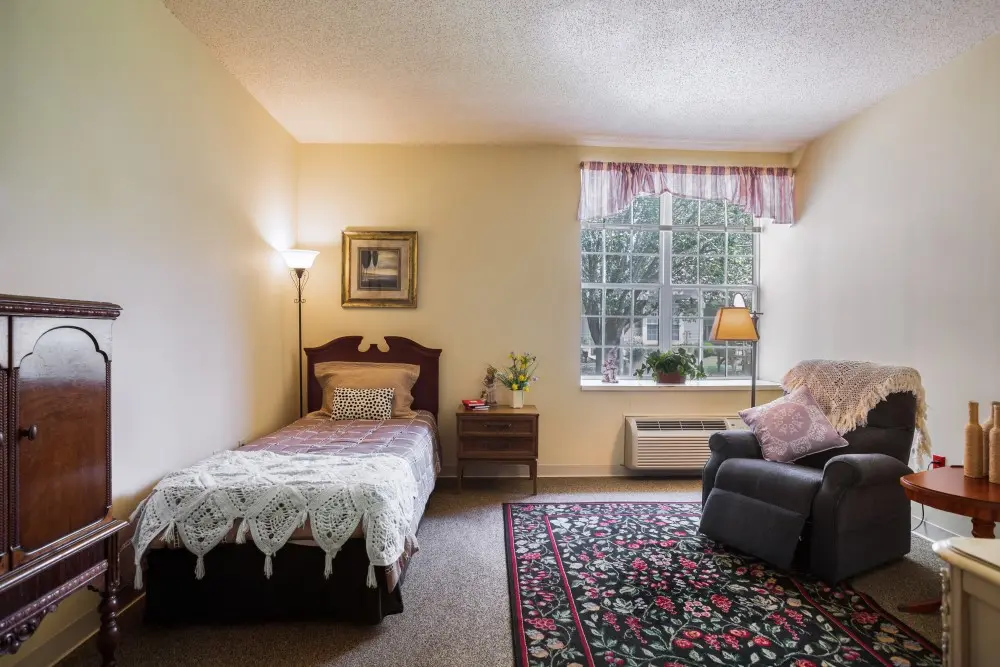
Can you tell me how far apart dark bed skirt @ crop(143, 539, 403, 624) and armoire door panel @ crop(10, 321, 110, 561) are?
641 millimetres

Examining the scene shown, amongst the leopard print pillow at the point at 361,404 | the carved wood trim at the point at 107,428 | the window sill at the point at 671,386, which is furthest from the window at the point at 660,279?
the carved wood trim at the point at 107,428

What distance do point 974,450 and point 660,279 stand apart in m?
2.76

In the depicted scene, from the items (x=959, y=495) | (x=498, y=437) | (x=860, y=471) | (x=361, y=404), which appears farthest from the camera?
(x=498, y=437)

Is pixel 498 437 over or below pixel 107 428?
below

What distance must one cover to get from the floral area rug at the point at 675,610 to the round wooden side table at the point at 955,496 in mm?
351

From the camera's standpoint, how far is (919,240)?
3.26 m

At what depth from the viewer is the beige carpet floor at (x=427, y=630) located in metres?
2.00

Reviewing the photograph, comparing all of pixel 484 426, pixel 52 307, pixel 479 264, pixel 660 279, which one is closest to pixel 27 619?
pixel 52 307

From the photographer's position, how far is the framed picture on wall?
4.37 m

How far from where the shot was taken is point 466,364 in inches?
174

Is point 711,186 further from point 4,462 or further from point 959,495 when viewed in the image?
point 4,462

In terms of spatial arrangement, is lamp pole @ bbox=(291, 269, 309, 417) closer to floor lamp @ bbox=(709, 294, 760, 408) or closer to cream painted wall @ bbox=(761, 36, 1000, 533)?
floor lamp @ bbox=(709, 294, 760, 408)

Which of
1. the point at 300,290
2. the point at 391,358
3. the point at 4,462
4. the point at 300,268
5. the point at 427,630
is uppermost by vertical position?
the point at 300,268

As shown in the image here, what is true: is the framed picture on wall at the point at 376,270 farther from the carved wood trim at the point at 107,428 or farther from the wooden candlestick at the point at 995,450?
the wooden candlestick at the point at 995,450
